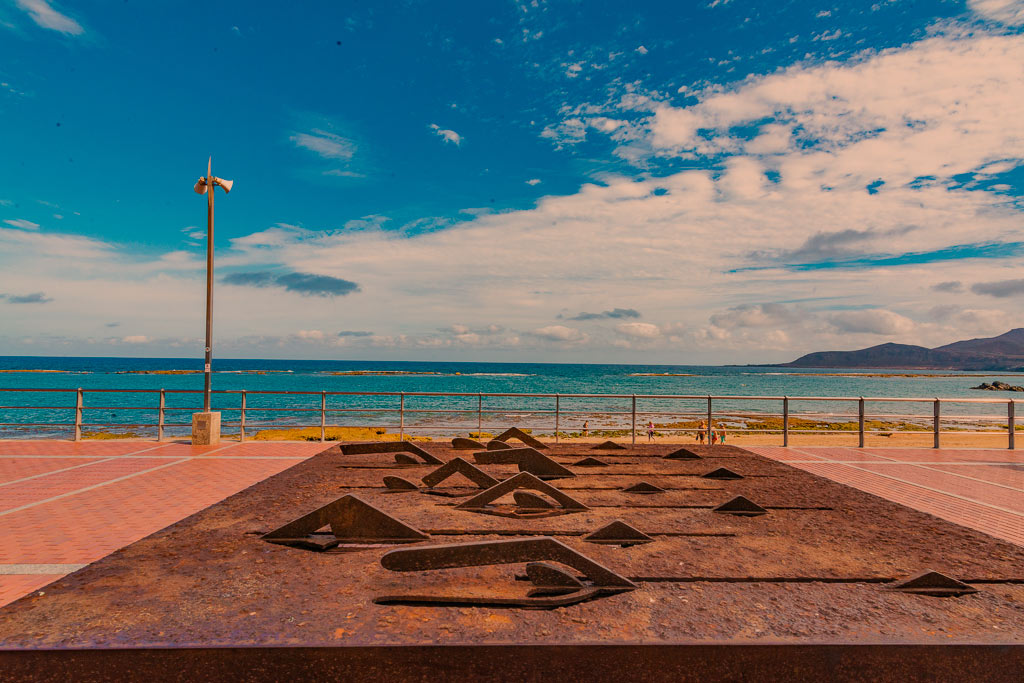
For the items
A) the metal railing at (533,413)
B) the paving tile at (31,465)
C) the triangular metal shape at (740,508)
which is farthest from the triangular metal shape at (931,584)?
the paving tile at (31,465)

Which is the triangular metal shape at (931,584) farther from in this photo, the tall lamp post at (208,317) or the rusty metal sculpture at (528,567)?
the tall lamp post at (208,317)

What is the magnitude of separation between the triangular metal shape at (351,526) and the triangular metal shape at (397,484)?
232cm

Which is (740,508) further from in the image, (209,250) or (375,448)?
(209,250)

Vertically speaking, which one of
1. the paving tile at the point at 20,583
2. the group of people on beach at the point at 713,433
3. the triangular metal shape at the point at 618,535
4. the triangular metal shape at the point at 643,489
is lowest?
the group of people on beach at the point at 713,433

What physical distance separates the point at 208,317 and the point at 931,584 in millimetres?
14271

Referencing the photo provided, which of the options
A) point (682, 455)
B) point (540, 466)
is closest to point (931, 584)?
point (540, 466)

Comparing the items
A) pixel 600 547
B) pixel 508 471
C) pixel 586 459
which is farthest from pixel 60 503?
pixel 586 459

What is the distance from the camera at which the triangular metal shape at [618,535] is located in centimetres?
537

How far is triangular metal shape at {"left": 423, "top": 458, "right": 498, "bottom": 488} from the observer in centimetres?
767

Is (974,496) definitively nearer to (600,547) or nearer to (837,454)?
(837,454)

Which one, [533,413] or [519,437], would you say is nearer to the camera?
[519,437]

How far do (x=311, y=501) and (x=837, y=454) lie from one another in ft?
37.5

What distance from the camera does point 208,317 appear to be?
13391 millimetres

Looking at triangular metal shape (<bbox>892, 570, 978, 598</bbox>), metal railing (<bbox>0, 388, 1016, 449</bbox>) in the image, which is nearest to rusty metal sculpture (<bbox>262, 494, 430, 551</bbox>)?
metal railing (<bbox>0, 388, 1016, 449</bbox>)
